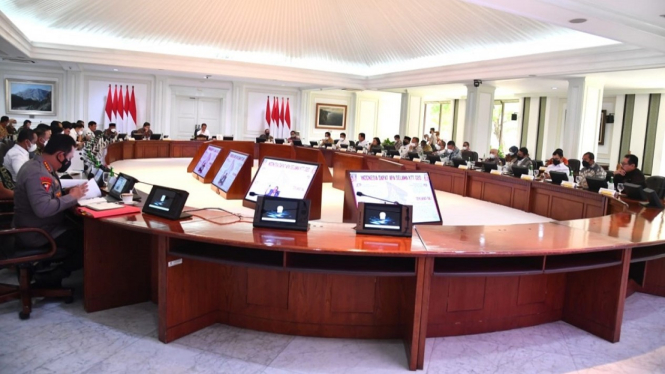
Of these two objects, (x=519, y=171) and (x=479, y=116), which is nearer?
(x=519, y=171)

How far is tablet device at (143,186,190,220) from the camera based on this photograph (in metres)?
3.33

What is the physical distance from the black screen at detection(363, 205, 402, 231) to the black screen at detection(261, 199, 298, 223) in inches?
18.7

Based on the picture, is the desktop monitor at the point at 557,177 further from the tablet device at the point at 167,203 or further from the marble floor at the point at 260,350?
the tablet device at the point at 167,203

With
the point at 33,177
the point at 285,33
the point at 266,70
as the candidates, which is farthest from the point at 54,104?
the point at 33,177

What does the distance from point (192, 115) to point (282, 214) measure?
15.1 m

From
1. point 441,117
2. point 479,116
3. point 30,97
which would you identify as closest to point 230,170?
point 479,116

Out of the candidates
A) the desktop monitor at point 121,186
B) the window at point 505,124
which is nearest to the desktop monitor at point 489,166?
the desktop monitor at point 121,186

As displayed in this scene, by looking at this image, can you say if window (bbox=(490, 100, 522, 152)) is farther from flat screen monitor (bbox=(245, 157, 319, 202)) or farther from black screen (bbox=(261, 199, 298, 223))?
black screen (bbox=(261, 199, 298, 223))

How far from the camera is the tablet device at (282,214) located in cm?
319

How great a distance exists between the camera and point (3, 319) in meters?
3.30

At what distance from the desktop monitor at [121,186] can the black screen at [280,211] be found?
4.49 feet

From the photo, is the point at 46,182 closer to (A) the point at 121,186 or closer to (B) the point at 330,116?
(A) the point at 121,186

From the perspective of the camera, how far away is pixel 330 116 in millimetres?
19688

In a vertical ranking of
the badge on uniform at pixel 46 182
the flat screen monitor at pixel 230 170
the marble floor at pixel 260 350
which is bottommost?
the marble floor at pixel 260 350
